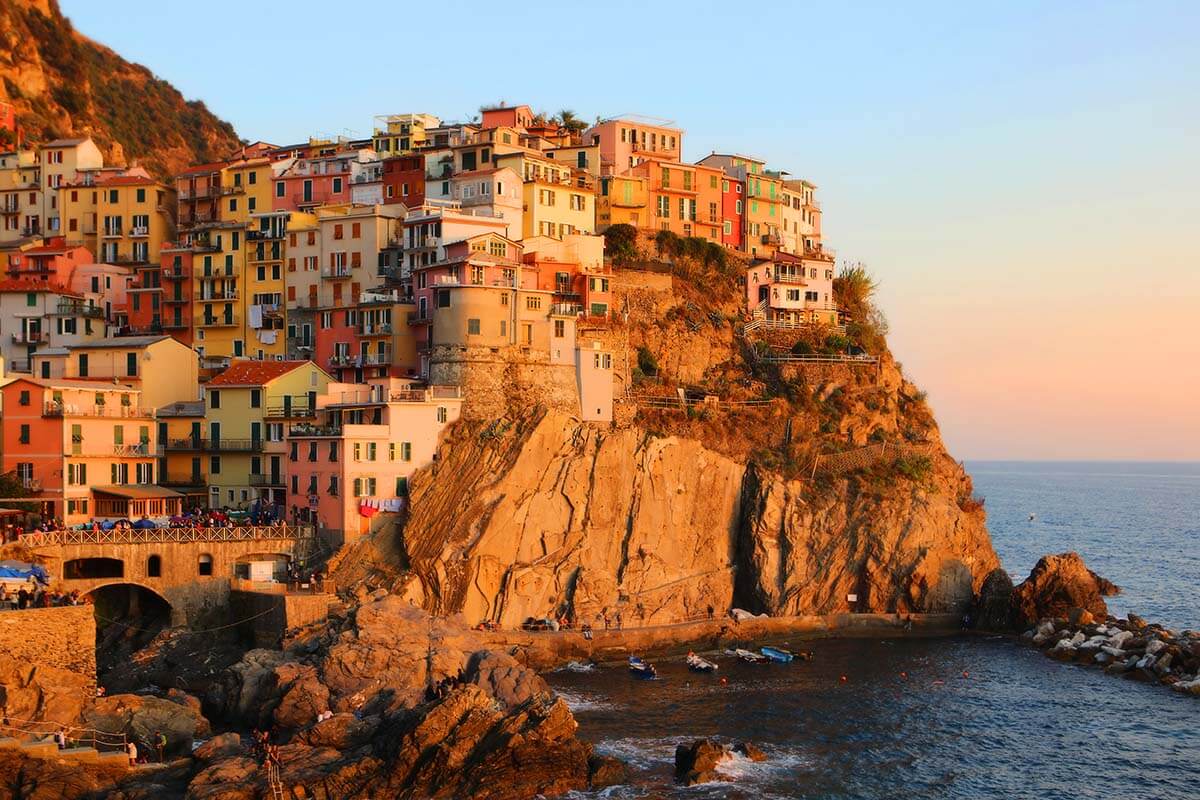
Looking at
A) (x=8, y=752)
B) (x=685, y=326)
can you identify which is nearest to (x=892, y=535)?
(x=685, y=326)

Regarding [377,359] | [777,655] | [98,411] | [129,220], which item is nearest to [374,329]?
[377,359]

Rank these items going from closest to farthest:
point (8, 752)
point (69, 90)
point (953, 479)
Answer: point (8, 752) → point (953, 479) → point (69, 90)

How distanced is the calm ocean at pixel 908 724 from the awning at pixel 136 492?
24528 millimetres

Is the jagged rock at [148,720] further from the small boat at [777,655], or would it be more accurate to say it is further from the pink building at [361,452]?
the small boat at [777,655]

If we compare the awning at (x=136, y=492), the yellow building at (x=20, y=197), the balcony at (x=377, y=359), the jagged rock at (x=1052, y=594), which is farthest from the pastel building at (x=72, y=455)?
the jagged rock at (x=1052, y=594)

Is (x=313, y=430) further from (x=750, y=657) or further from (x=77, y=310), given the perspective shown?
(x=77, y=310)

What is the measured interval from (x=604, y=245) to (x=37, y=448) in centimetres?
3774

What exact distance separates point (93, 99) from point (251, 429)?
79.9 m

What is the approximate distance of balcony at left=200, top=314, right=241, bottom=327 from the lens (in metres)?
95.6

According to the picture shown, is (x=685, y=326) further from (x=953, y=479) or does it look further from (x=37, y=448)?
(x=37, y=448)

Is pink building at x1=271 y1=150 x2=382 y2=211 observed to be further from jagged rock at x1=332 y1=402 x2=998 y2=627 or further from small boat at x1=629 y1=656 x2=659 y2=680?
small boat at x1=629 y1=656 x2=659 y2=680

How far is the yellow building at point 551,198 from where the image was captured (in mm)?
93125

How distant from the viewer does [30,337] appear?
314ft

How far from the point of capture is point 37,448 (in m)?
76.1
